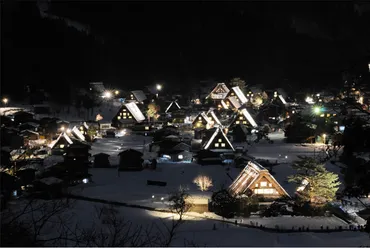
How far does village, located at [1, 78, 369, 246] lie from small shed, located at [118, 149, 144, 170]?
48 mm

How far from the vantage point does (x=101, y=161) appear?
2048 cm

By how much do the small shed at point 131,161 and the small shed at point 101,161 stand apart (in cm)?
95

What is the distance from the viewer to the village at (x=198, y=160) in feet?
46.2

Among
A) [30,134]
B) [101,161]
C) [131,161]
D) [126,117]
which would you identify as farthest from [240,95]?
[101,161]

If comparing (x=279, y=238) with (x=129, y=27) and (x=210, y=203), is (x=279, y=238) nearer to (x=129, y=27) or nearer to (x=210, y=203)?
(x=210, y=203)

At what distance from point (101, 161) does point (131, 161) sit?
64.7 inches

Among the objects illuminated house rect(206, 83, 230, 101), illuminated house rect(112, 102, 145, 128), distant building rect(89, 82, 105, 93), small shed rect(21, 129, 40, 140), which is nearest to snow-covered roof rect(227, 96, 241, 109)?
illuminated house rect(206, 83, 230, 101)

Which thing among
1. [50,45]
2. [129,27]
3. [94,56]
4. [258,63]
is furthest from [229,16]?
[50,45]

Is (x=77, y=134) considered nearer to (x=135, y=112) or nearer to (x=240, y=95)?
(x=135, y=112)

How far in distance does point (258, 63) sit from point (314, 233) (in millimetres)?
45030

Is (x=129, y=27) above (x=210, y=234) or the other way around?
above

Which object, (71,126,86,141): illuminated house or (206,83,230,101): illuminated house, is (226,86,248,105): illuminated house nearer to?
(206,83,230,101): illuminated house

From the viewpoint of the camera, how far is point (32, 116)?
2983 centimetres

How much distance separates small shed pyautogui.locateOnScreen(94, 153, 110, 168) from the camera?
20.4 m
